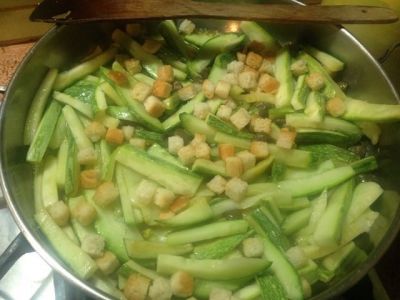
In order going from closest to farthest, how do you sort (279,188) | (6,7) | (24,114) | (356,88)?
1. (279,188)
2. (24,114)
3. (356,88)
4. (6,7)

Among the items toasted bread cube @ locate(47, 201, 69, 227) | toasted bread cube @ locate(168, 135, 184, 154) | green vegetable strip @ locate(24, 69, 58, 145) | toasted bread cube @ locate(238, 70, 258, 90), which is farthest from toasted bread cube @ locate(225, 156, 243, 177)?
green vegetable strip @ locate(24, 69, 58, 145)

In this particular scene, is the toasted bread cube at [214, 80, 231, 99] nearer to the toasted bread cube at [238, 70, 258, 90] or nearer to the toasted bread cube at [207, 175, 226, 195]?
the toasted bread cube at [238, 70, 258, 90]

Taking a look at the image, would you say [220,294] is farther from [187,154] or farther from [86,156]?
[86,156]

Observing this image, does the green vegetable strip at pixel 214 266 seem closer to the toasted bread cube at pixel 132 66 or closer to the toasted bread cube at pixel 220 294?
the toasted bread cube at pixel 220 294

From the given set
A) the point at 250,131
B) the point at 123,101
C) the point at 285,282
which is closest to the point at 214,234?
the point at 285,282

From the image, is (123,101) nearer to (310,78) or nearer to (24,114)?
(24,114)

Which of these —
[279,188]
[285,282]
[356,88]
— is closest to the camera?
[285,282]
